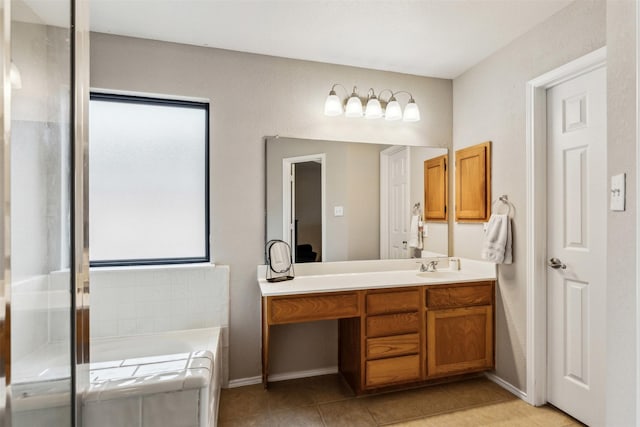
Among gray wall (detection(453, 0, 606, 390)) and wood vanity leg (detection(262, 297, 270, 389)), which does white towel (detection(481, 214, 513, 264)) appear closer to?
gray wall (detection(453, 0, 606, 390))

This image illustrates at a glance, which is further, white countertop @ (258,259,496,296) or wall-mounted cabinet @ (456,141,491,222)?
→ wall-mounted cabinet @ (456,141,491,222)

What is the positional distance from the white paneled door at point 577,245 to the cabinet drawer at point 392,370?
85 centimetres

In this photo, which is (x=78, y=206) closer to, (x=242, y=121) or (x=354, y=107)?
(x=242, y=121)

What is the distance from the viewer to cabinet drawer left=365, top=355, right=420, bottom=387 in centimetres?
213

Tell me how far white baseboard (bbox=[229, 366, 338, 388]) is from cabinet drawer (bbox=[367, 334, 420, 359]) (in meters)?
0.57

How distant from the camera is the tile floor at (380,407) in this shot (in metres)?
1.95

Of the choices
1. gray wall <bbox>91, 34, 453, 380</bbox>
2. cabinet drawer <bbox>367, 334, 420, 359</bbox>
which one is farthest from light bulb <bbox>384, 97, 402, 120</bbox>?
cabinet drawer <bbox>367, 334, 420, 359</bbox>

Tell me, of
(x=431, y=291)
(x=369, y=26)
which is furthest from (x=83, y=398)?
(x=369, y=26)

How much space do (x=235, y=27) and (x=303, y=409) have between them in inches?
97.9

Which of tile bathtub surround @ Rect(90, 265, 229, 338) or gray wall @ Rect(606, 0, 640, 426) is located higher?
gray wall @ Rect(606, 0, 640, 426)

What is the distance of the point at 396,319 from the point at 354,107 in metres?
1.58

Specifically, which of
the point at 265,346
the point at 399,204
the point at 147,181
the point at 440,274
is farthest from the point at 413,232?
the point at 147,181

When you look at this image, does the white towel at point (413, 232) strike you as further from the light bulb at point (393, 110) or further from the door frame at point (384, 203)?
the light bulb at point (393, 110)

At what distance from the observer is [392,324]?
219 cm
